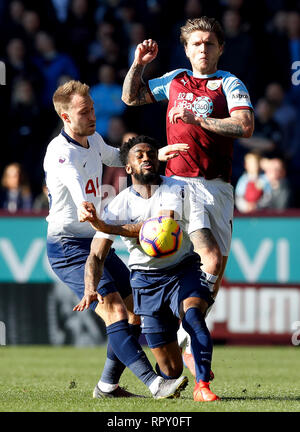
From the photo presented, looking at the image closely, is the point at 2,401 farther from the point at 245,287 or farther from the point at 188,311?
the point at 245,287

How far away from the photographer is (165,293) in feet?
23.4

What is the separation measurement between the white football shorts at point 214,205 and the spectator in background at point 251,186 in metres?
4.79

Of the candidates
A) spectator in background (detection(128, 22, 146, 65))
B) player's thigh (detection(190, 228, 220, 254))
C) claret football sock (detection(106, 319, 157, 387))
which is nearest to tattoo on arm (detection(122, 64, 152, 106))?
player's thigh (detection(190, 228, 220, 254))

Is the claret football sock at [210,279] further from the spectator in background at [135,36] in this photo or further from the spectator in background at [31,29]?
the spectator in background at [31,29]

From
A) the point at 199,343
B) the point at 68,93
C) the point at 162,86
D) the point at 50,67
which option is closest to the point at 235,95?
the point at 162,86

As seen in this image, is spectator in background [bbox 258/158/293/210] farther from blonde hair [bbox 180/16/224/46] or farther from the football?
the football

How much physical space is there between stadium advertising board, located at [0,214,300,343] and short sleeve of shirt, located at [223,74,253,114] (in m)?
5.27

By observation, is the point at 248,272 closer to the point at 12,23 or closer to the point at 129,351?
the point at 129,351

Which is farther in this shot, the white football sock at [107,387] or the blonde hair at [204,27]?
the blonde hair at [204,27]

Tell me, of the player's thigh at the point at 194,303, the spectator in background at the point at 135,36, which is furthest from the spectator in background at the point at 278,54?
the player's thigh at the point at 194,303

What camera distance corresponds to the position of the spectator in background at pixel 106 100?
1473cm

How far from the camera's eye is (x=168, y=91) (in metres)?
8.18

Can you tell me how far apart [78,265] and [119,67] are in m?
8.37
